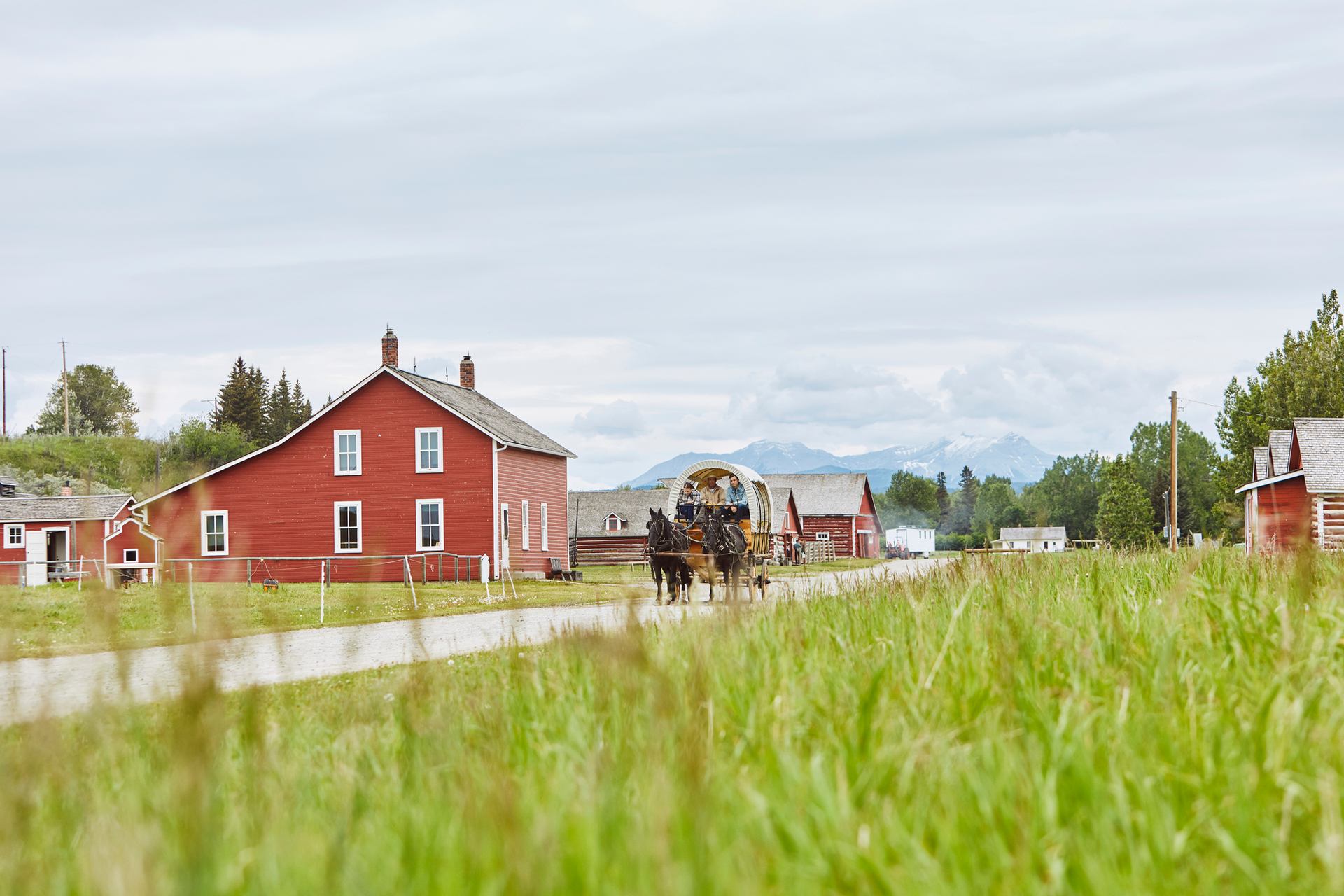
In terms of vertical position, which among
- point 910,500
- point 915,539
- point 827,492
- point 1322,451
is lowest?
point 915,539

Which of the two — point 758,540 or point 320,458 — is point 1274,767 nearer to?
point 758,540

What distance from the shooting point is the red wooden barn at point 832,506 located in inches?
3383

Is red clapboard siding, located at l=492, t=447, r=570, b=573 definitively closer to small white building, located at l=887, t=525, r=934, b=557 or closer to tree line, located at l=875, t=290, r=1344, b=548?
tree line, located at l=875, t=290, r=1344, b=548

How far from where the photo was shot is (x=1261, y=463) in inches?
2266

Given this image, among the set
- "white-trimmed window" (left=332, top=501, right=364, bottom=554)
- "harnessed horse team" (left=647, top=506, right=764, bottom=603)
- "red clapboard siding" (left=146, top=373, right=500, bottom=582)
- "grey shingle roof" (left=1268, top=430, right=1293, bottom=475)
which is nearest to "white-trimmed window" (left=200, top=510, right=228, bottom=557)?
"red clapboard siding" (left=146, top=373, right=500, bottom=582)

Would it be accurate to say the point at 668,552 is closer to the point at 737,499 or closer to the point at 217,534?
the point at 737,499

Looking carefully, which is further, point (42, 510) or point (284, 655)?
point (42, 510)

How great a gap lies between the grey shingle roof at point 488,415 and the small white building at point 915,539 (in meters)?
72.2

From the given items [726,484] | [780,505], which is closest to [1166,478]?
[780,505]

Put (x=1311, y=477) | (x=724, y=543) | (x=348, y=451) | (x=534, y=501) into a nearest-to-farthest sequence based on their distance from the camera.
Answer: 1. (x=724, y=543)
2. (x=348, y=451)
3. (x=1311, y=477)
4. (x=534, y=501)

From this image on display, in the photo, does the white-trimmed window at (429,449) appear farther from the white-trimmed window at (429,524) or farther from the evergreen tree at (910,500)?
the evergreen tree at (910,500)

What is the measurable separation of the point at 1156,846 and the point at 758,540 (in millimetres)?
23653

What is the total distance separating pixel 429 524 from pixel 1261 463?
3853cm

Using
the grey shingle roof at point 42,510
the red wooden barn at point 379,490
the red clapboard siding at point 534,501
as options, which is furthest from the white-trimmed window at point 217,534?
the grey shingle roof at point 42,510
